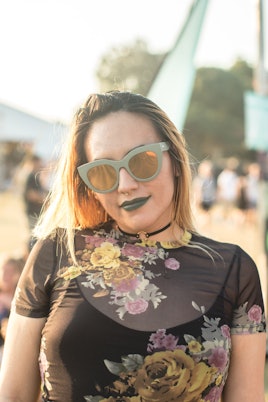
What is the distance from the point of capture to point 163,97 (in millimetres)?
4164

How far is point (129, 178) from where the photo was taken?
59.8 inches

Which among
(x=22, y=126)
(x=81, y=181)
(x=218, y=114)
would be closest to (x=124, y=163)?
(x=81, y=181)

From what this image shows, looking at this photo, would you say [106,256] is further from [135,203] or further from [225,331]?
[225,331]

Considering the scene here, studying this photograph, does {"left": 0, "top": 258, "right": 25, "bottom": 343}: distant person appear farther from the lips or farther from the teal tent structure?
the lips

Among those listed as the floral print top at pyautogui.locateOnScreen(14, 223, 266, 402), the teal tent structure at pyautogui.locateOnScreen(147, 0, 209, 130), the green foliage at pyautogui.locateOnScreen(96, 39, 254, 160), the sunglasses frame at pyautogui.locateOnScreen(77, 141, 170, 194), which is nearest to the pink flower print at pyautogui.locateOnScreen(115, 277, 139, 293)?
the floral print top at pyautogui.locateOnScreen(14, 223, 266, 402)

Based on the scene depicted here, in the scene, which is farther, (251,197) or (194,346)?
(251,197)

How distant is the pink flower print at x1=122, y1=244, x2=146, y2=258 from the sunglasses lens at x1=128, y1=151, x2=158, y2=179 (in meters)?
0.18

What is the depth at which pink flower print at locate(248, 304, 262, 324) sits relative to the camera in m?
1.46

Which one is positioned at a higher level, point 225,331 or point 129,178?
point 129,178

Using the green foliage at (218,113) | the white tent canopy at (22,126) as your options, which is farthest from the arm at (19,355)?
the green foliage at (218,113)

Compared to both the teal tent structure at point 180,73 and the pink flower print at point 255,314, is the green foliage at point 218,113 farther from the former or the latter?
the pink flower print at point 255,314

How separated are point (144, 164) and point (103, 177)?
0.36 feet

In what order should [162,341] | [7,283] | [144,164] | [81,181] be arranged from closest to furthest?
1. [162,341]
2. [144,164]
3. [81,181]
4. [7,283]

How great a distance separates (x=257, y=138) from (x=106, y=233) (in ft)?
16.3
